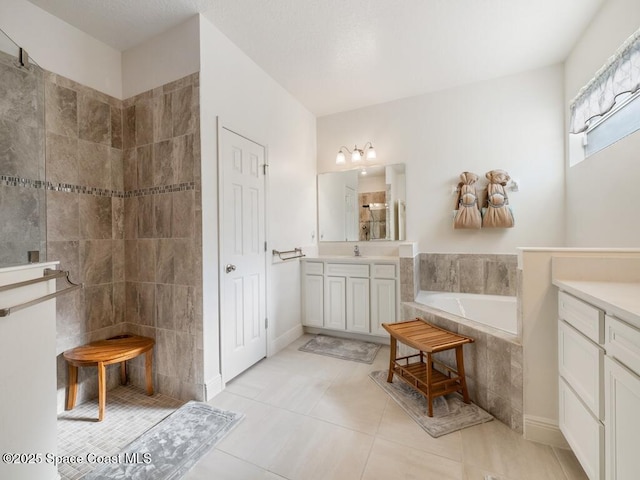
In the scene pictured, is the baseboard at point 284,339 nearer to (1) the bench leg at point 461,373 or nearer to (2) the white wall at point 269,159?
(2) the white wall at point 269,159

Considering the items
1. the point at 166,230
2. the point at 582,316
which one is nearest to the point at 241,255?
the point at 166,230

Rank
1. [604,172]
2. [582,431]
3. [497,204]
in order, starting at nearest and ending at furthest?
[582,431] < [604,172] < [497,204]

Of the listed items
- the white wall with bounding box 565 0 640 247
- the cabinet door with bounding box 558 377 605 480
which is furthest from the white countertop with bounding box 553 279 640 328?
the white wall with bounding box 565 0 640 247

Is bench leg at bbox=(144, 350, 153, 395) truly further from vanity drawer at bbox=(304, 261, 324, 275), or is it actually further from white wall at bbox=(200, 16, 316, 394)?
vanity drawer at bbox=(304, 261, 324, 275)

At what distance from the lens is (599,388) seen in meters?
1.07

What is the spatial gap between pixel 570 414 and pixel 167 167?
2.85 m

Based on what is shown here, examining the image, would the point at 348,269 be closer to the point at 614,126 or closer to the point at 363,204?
the point at 363,204

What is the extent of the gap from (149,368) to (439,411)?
6.85 ft

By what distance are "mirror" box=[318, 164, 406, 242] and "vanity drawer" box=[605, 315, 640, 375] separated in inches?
87.5

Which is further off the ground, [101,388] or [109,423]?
[101,388]

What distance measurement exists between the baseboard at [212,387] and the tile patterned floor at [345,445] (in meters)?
0.04

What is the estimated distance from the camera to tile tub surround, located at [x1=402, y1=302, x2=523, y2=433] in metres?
1.62

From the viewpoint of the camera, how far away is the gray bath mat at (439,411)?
164 centimetres

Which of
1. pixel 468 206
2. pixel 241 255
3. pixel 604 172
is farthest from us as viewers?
pixel 468 206
